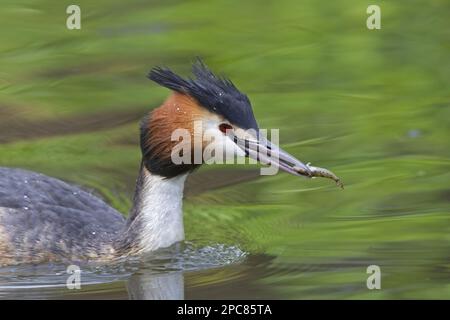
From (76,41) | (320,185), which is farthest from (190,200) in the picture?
(76,41)

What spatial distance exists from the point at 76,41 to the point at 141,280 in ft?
17.9

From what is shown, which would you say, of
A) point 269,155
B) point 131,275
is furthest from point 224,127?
point 131,275

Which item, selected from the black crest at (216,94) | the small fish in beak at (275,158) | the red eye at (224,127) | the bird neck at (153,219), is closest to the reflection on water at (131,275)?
the bird neck at (153,219)

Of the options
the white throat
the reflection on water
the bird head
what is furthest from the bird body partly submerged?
the bird head

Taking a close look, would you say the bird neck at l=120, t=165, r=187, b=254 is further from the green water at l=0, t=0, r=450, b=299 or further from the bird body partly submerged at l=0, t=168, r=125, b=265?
the green water at l=0, t=0, r=450, b=299

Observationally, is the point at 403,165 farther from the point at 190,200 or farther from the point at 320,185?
the point at 190,200

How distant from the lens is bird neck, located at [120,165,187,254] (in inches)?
407

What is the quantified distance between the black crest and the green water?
3.60ft

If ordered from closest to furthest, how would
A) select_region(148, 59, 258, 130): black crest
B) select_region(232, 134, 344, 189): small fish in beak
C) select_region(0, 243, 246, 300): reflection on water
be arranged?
1. select_region(0, 243, 246, 300): reflection on water
2. select_region(232, 134, 344, 189): small fish in beak
3. select_region(148, 59, 258, 130): black crest

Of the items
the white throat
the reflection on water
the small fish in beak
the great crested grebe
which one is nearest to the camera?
the reflection on water

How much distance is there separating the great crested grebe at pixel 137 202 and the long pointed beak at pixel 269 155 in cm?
3

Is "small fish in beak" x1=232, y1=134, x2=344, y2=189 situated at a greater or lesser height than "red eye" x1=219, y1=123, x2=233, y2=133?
lesser

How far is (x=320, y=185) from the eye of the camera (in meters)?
11.5

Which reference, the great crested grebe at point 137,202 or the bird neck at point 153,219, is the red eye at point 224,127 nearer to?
the great crested grebe at point 137,202
